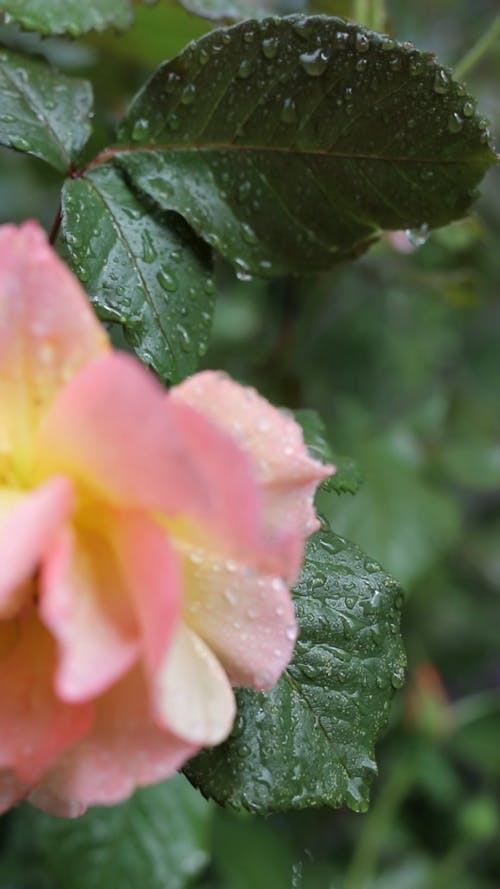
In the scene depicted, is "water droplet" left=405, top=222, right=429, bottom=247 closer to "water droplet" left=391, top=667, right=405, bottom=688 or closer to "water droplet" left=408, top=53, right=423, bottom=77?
"water droplet" left=408, top=53, right=423, bottom=77

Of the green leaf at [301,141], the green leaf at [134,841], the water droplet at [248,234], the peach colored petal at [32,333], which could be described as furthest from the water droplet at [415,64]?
the green leaf at [134,841]

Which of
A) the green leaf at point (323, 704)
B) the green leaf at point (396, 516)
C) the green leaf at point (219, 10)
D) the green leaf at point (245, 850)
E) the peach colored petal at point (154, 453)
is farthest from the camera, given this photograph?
the green leaf at point (245, 850)

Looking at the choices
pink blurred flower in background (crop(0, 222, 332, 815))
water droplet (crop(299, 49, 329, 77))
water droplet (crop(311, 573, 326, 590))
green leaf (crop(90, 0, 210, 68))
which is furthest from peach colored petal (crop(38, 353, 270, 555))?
green leaf (crop(90, 0, 210, 68))

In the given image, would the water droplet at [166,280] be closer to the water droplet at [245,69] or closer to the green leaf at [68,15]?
the water droplet at [245,69]

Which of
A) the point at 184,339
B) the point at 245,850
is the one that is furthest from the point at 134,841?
the point at 184,339

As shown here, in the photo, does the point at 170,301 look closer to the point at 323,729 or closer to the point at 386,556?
the point at 323,729

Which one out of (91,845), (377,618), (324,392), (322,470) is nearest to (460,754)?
(324,392)

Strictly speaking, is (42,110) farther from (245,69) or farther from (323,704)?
(323,704)
